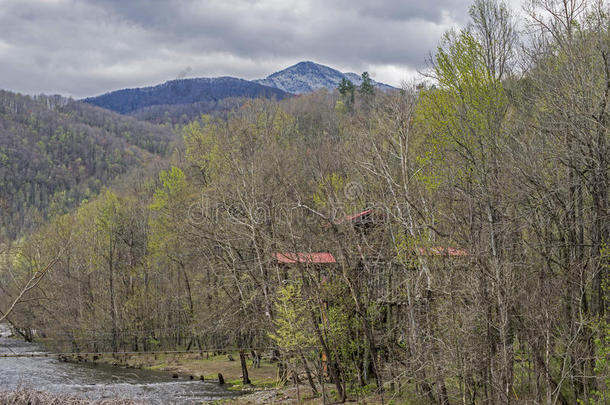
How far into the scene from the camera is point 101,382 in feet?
92.1

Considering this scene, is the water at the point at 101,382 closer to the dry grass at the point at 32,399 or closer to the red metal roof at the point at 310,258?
the dry grass at the point at 32,399

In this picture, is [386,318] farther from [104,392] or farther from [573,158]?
[104,392]

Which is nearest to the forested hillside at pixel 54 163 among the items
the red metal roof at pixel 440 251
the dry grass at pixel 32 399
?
the dry grass at pixel 32 399

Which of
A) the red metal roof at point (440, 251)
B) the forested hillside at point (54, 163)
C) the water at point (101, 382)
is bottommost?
the water at point (101, 382)

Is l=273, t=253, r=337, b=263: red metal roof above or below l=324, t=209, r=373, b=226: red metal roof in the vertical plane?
below

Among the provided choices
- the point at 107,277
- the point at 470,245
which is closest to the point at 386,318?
the point at 470,245

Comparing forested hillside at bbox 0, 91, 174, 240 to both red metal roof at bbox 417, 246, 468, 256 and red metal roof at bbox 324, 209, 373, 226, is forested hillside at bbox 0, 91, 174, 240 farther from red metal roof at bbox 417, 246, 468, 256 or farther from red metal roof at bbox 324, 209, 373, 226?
red metal roof at bbox 417, 246, 468, 256

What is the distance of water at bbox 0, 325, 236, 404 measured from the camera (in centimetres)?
2363

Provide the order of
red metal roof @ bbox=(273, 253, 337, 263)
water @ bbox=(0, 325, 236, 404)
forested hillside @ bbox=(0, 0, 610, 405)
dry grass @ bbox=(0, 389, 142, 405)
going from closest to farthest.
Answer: dry grass @ bbox=(0, 389, 142, 405) → forested hillside @ bbox=(0, 0, 610, 405) → red metal roof @ bbox=(273, 253, 337, 263) → water @ bbox=(0, 325, 236, 404)

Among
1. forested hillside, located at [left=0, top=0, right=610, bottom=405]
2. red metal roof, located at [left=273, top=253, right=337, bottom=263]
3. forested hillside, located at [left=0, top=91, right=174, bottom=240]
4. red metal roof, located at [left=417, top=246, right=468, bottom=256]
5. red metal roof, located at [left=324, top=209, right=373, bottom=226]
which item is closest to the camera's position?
forested hillside, located at [left=0, top=0, right=610, bottom=405]

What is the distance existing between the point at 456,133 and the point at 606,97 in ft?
15.7

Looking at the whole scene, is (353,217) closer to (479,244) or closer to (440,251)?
(440,251)

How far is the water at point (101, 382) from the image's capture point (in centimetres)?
2363

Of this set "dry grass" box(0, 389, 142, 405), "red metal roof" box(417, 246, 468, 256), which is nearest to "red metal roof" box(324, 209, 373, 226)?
"red metal roof" box(417, 246, 468, 256)
